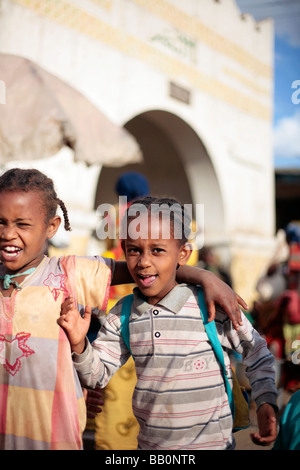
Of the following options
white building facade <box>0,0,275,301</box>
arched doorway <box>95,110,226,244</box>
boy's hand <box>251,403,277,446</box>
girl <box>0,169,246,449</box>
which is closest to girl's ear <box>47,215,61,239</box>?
girl <box>0,169,246,449</box>

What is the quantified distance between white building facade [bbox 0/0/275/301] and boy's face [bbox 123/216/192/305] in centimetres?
398

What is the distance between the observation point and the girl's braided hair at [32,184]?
1258 millimetres

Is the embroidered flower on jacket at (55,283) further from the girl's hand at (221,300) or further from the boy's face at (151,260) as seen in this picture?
the girl's hand at (221,300)

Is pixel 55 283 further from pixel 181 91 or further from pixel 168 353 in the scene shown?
pixel 181 91

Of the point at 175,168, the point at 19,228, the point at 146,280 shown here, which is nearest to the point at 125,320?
the point at 146,280

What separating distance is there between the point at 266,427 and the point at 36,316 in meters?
0.70

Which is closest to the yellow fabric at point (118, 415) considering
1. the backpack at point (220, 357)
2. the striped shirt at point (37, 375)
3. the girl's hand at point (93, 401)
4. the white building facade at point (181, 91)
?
the girl's hand at point (93, 401)

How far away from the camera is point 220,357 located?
1.28 meters

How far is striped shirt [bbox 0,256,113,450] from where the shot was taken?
1171mm

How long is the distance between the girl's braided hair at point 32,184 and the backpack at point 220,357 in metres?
0.37

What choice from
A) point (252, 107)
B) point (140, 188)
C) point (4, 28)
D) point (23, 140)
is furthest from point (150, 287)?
point (252, 107)

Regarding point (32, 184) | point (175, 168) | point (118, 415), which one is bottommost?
point (118, 415)

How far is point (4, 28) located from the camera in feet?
15.4

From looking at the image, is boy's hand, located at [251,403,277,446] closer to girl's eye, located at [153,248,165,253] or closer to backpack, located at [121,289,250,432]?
backpack, located at [121,289,250,432]
